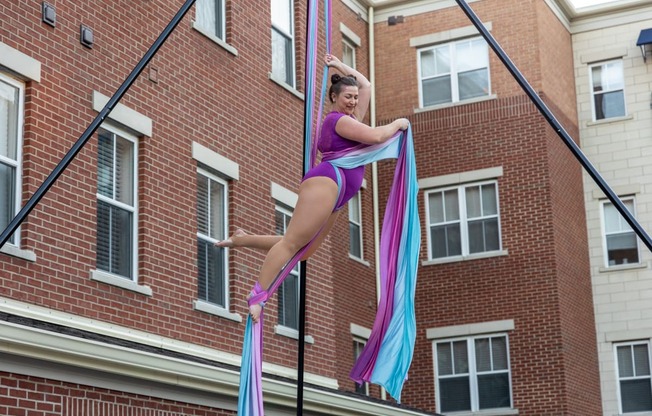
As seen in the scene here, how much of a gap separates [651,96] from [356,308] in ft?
26.7

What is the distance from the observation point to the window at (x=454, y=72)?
27.8 m

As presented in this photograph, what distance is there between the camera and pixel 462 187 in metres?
27.3

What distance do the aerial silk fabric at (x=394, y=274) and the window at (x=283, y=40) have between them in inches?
431

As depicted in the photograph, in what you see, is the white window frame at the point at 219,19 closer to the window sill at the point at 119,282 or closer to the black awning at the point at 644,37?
the window sill at the point at 119,282

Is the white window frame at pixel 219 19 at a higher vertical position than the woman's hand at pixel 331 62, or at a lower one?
higher

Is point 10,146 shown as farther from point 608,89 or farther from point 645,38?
point 608,89

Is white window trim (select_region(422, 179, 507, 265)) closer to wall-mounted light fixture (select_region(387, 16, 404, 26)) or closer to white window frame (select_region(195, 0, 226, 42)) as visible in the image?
wall-mounted light fixture (select_region(387, 16, 404, 26))

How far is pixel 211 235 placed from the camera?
17.8 meters

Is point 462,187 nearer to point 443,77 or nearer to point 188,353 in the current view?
point 443,77

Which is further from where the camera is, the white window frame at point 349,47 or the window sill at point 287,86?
the white window frame at point 349,47

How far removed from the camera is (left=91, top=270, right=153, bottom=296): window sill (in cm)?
1494

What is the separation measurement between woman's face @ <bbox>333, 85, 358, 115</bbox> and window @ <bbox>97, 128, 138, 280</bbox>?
688 centimetres

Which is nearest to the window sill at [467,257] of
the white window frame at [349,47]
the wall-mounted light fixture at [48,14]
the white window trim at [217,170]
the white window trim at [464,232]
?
the white window trim at [464,232]

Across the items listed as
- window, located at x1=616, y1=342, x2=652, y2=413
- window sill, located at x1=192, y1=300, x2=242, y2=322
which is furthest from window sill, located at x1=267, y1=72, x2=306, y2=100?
window, located at x1=616, y1=342, x2=652, y2=413
